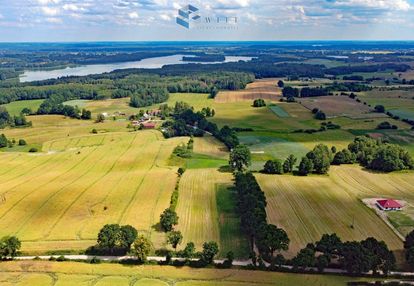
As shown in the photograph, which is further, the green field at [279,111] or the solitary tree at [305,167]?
the green field at [279,111]

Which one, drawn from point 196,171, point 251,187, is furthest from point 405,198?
point 196,171

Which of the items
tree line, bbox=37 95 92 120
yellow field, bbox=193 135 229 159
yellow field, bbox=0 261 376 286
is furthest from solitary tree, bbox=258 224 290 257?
tree line, bbox=37 95 92 120

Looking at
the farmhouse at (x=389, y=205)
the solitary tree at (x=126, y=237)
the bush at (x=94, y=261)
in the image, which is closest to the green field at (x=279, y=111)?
the farmhouse at (x=389, y=205)

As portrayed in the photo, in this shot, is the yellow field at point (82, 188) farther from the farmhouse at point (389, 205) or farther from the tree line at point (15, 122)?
the farmhouse at point (389, 205)

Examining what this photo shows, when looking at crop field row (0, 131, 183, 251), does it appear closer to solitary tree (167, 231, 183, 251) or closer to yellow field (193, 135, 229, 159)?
solitary tree (167, 231, 183, 251)

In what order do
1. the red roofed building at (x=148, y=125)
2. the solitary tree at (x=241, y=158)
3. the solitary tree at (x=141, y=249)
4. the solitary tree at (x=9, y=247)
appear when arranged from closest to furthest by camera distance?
the solitary tree at (x=141, y=249) < the solitary tree at (x=9, y=247) < the solitary tree at (x=241, y=158) < the red roofed building at (x=148, y=125)

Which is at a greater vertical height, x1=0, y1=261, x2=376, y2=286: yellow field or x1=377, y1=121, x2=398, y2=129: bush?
x1=377, y1=121, x2=398, y2=129: bush

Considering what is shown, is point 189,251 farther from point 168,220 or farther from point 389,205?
point 389,205
